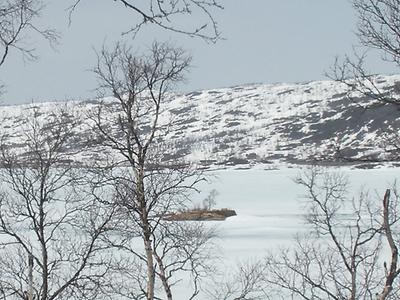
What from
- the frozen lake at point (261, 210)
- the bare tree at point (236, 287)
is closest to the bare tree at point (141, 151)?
the frozen lake at point (261, 210)

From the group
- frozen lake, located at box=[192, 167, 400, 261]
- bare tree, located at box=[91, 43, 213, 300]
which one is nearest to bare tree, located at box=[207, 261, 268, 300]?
frozen lake, located at box=[192, 167, 400, 261]

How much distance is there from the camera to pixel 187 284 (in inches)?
687

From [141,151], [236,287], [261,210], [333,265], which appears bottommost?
[236,287]

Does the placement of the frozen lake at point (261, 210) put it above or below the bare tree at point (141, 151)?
below

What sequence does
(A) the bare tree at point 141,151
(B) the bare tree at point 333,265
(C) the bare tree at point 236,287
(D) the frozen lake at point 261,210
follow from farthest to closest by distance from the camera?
(D) the frozen lake at point 261,210, (C) the bare tree at point 236,287, (B) the bare tree at point 333,265, (A) the bare tree at point 141,151

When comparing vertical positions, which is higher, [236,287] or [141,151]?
[141,151]

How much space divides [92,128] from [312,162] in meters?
4.17

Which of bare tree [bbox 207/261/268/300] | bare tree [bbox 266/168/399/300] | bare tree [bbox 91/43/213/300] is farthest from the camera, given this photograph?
bare tree [bbox 207/261/268/300]

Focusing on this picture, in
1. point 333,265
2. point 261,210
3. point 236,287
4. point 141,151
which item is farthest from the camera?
point 261,210

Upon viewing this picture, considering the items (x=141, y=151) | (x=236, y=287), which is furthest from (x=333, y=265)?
(x=141, y=151)

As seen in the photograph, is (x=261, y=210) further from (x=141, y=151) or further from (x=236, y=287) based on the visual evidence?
(x=141, y=151)

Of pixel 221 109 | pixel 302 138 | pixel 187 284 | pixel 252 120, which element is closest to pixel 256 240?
pixel 187 284

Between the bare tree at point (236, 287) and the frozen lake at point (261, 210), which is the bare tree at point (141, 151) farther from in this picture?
the bare tree at point (236, 287)

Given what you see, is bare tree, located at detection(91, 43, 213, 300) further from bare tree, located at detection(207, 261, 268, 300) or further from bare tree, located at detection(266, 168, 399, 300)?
bare tree, located at detection(207, 261, 268, 300)
